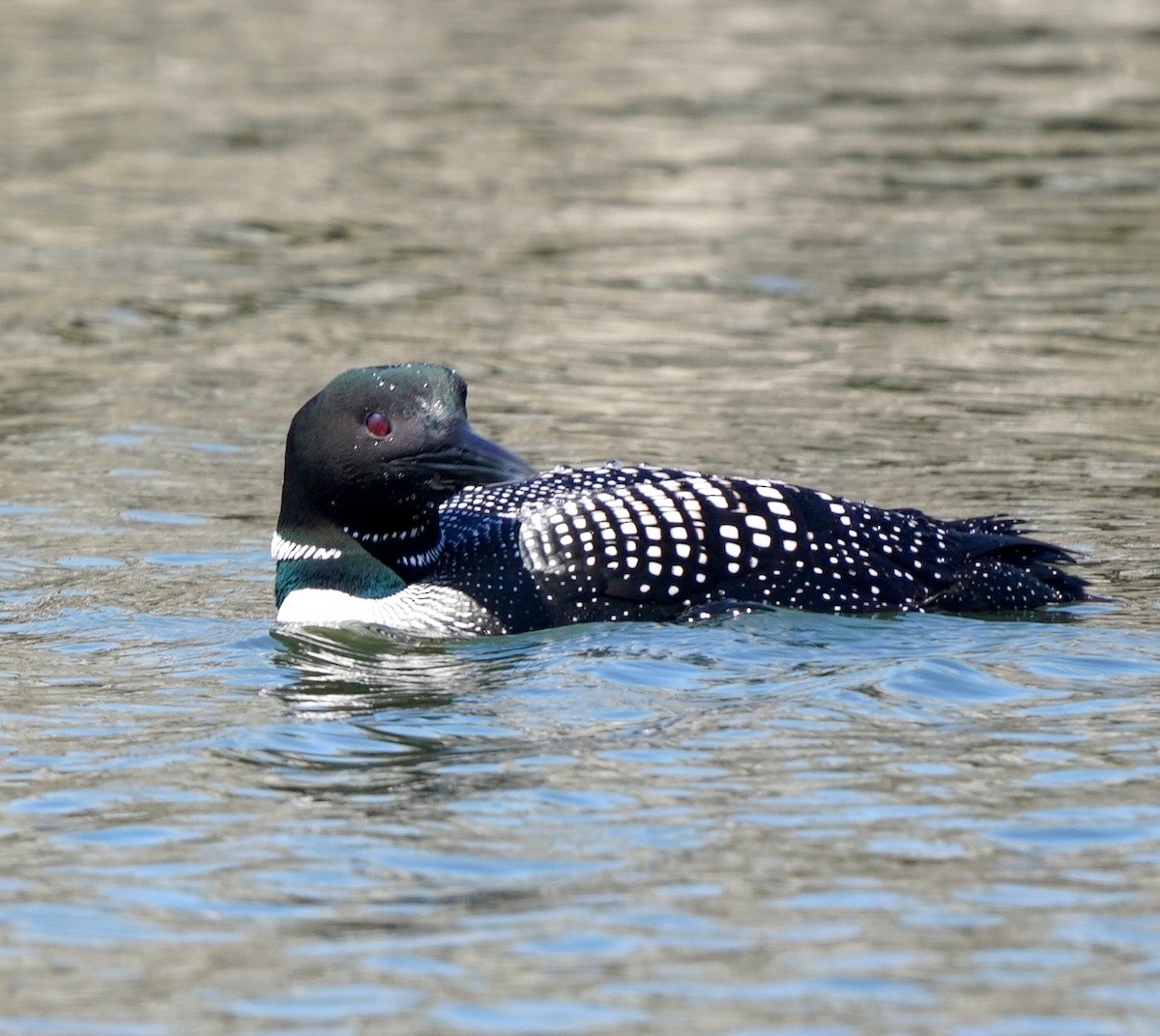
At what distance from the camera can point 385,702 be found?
5664 millimetres

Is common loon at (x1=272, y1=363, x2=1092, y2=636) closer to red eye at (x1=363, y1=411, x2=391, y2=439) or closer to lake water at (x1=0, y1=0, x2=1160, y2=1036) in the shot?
red eye at (x1=363, y1=411, x2=391, y2=439)

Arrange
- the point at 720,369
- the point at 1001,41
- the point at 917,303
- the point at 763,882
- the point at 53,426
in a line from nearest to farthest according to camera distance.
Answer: the point at 763,882, the point at 53,426, the point at 720,369, the point at 917,303, the point at 1001,41

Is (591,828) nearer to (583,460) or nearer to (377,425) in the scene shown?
(377,425)

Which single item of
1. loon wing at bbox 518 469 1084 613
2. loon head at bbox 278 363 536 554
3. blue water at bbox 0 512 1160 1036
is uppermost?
loon head at bbox 278 363 536 554

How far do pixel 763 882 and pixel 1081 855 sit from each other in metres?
0.66

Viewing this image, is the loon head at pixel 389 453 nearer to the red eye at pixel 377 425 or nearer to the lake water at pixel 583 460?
the red eye at pixel 377 425

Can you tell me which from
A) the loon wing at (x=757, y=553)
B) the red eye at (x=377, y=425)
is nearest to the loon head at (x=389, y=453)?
the red eye at (x=377, y=425)

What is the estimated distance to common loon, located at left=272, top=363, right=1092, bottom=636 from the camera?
19.7 ft

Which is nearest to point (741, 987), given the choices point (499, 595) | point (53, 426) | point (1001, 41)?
point (499, 595)

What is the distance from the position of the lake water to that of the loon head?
37 cm

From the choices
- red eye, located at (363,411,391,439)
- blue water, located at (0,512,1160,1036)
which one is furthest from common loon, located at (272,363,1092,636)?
blue water, located at (0,512,1160,1036)

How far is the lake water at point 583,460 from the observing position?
4047 mm

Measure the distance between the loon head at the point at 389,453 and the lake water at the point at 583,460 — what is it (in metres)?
0.37

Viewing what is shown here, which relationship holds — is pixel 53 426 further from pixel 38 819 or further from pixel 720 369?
pixel 38 819
